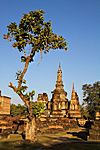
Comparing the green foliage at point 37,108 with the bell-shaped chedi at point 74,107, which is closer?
the green foliage at point 37,108

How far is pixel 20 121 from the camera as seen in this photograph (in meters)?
27.9

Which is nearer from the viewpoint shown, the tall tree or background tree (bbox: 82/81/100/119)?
the tall tree

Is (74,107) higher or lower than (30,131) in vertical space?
higher

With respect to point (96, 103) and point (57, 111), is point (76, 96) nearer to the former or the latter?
point (57, 111)

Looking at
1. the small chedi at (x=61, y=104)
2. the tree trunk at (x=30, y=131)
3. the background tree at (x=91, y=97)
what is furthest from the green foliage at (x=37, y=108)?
the background tree at (x=91, y=97)

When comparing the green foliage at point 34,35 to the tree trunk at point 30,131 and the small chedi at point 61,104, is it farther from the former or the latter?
the small chedi at point 61,104

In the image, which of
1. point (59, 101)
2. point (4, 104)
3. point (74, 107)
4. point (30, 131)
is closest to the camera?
point (30, 131)

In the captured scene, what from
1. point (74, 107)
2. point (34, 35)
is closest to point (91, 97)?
point (74, 107)

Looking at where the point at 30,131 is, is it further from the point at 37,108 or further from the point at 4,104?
the point at 4,104

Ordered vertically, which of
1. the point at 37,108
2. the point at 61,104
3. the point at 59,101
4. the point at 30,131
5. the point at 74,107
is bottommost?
the point at 30,131

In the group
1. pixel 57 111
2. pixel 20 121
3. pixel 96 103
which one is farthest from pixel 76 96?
pixel 20 121

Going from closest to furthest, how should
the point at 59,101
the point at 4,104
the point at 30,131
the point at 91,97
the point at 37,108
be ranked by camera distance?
the point at 30,131
the point at 37,108
the point at 4,104
the point at 59,101
the point at 91,97

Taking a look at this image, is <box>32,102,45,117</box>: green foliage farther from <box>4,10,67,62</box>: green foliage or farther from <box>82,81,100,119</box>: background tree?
<box>82,81,100,119</box>: background tree

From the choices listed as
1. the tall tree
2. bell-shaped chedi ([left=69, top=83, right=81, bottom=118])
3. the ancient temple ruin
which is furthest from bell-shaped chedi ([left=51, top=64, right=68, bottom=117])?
the tall tree
